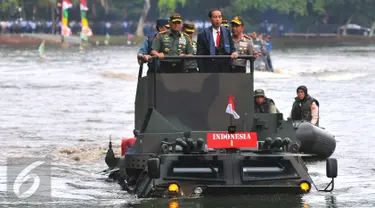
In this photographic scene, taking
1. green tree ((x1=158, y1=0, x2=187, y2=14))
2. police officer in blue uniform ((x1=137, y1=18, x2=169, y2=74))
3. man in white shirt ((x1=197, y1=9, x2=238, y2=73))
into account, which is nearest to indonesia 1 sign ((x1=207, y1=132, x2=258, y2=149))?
man in white shirt ((x1=197, y1=9, x2=238, y2=73))

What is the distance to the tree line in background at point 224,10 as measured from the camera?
120 m

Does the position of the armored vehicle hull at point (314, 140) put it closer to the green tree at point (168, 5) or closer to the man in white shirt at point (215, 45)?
the man in white shirt at point (215, 45)

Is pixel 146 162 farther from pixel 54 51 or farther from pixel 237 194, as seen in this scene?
pixel 54 51

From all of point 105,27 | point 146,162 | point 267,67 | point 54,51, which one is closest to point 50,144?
point 146,162

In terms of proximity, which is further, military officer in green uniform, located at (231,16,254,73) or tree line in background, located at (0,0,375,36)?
tree line in background, located at (0,0,375,36)

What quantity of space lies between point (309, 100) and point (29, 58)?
51668mm

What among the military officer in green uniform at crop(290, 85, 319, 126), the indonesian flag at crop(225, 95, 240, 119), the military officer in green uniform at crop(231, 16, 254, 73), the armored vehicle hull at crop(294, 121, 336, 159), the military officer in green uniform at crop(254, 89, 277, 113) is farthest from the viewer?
the military officer in green uniform at crop(290, 85, 319, 126)

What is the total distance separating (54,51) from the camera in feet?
280

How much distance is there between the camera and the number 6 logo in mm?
18391

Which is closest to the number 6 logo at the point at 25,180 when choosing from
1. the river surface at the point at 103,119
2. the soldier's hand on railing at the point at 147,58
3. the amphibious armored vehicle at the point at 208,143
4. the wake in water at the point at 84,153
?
the river surface at the point at 103,119

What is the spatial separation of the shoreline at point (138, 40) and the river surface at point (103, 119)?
29010 millimetres

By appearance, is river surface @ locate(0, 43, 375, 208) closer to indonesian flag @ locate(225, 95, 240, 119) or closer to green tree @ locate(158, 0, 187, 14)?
indonesian flag @ locate(225, 95, 240, 119)

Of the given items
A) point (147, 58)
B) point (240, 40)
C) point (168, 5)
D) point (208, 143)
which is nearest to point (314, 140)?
point (240, 40)

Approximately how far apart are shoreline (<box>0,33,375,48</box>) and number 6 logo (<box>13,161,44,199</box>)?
256 feet
